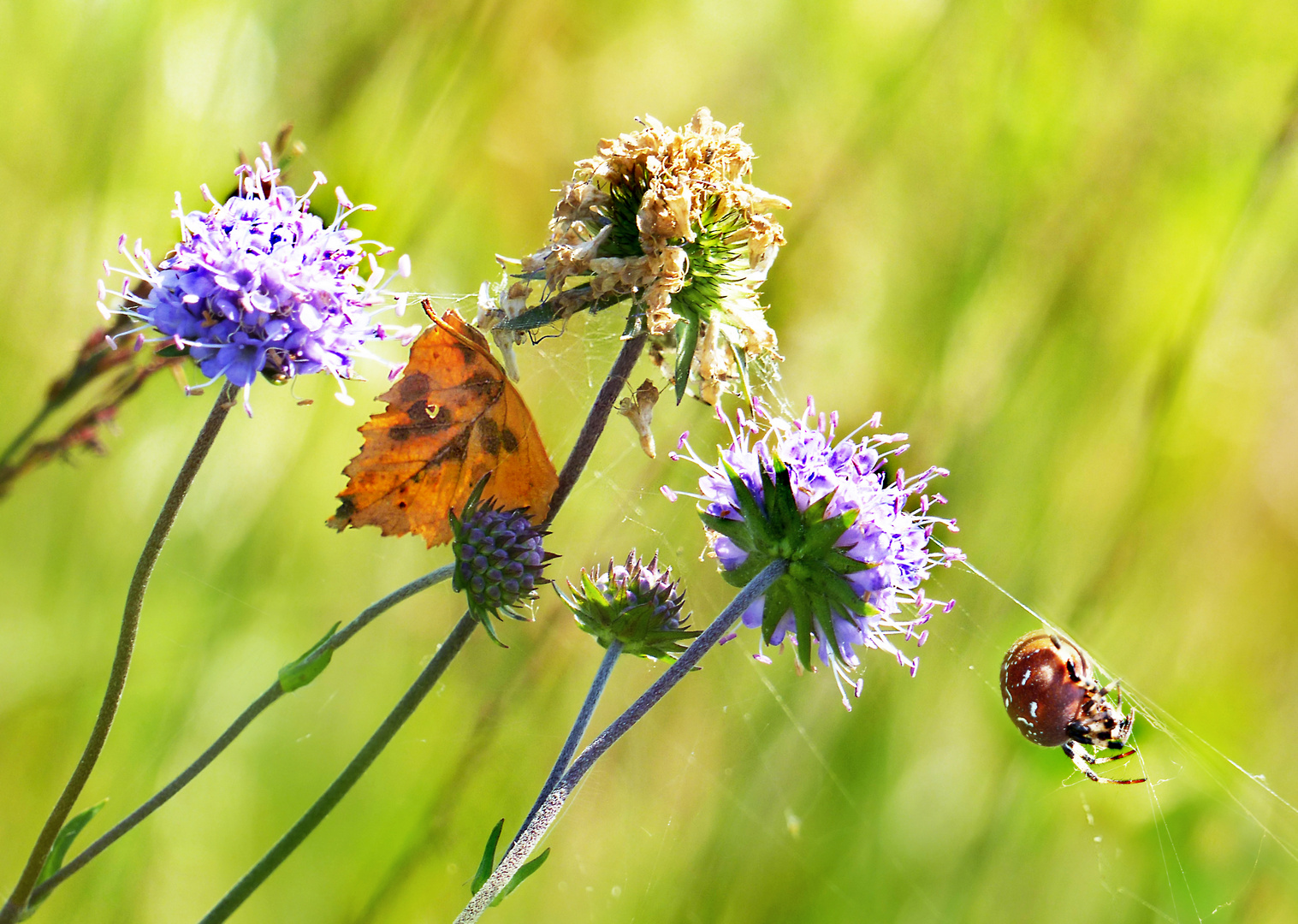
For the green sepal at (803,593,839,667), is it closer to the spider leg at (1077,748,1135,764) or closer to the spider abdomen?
the spider abdomen

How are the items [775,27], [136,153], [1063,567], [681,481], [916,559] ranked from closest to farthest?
[916,559] < [136,153] < [681,481] < [1063,567] < [775,27]

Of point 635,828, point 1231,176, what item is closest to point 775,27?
point 1231,176

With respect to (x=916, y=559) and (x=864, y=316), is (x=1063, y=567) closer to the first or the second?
(x=864, y=316)

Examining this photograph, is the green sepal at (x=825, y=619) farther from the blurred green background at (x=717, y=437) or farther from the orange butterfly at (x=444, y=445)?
the blurred green background at (x=717, y=437)

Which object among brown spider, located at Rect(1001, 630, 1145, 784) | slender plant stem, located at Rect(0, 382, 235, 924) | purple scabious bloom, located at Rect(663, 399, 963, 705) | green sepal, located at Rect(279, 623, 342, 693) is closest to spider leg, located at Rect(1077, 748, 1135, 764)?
brown spider, located at Rect(1001, 630, 1145, 784)

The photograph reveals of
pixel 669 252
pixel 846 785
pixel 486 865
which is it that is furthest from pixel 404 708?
pixel 846 785
